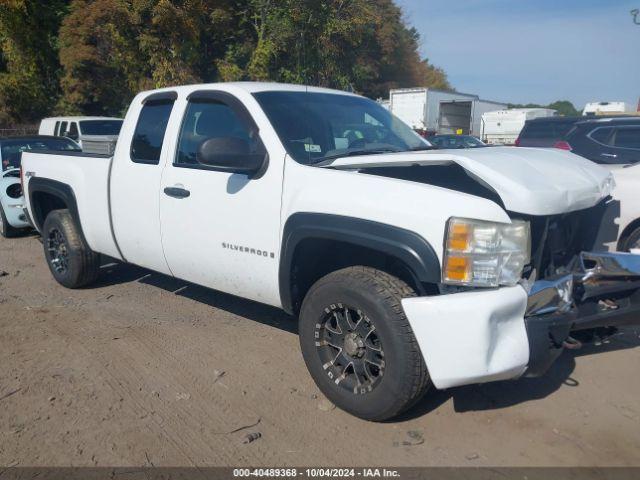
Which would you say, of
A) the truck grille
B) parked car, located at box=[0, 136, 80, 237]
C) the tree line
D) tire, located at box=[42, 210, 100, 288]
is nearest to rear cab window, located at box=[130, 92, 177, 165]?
tire, located at box=[42, 210, 100, 288]

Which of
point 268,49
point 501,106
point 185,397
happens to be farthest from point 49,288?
point 501,106

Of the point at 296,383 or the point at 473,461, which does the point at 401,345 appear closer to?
the point at 473,461

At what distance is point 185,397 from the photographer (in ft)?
12.1

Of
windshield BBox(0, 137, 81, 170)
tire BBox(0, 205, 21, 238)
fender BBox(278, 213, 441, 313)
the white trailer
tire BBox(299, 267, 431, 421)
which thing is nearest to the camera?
fender BBox(278, 213, 441, 313)

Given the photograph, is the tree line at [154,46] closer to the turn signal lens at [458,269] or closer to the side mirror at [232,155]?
the side mirror at [232,155]

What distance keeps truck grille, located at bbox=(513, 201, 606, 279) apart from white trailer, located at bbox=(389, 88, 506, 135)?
960 inches

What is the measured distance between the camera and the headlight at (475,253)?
9.45 feet

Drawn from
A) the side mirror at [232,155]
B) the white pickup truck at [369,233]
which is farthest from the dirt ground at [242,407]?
the side mirror at [232,155]

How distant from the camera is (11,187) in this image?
8648mm

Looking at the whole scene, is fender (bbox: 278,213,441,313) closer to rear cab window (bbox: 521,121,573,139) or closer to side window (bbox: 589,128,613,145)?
side window (bbox: 589,128,613,145)

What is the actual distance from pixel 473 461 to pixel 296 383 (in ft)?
4.35

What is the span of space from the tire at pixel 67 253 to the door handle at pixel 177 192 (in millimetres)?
1737

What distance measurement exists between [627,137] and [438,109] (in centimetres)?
2193

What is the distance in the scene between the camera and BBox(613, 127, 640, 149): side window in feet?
26.8
